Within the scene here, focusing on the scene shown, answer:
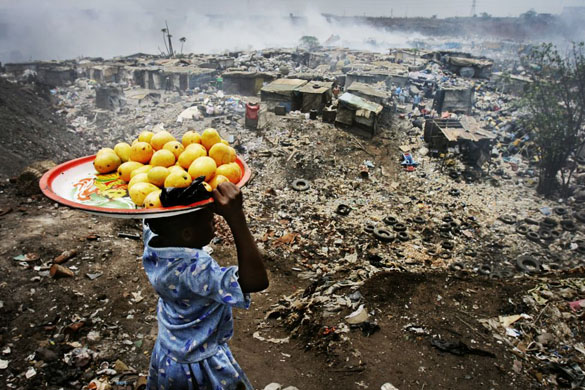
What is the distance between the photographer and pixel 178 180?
53.0 inches

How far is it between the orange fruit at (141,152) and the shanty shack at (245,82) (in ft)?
39.1

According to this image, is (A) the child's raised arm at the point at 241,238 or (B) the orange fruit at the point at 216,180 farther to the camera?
(B) the orange fruit at the point at 216,180

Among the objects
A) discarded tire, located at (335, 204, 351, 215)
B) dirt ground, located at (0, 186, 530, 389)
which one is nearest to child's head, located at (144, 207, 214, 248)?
dirt ground, located at (0, 186, 530, 389)

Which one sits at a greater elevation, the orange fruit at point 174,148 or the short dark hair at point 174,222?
the orange fruit at point 174,148

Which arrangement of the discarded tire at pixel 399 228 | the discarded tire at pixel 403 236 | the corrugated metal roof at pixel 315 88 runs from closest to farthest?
the discarded tire at pixel 403 236 → the discarded tire at pixel 399 228 → the corrugated metal roof at pixel 315 88

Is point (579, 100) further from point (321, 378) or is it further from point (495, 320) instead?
point (321, 378)

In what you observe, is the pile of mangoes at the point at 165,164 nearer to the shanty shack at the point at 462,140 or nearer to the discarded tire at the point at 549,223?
the discarded tire at the point at 549,223

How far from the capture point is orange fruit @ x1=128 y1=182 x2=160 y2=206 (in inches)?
51.7

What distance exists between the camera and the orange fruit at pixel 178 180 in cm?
134

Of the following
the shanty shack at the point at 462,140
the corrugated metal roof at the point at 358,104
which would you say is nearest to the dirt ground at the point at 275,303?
the shanty shack at the point at 462,140

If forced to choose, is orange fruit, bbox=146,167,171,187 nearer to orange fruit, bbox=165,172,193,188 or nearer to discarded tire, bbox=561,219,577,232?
orange fruit, bbox=165,172,193,188

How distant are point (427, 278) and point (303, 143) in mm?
4866

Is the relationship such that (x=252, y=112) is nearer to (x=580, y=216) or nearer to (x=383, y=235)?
(x=383, y=235)

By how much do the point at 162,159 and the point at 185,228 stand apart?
397mm
